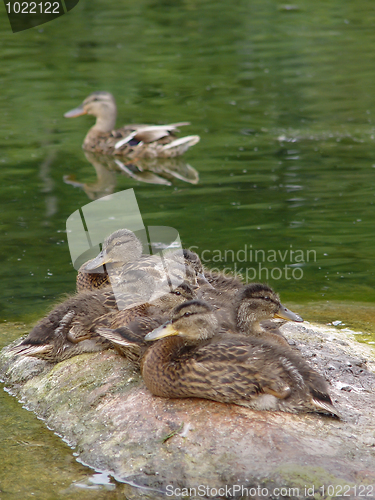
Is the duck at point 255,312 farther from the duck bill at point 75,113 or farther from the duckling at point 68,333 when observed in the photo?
the duck bill at point 75,113

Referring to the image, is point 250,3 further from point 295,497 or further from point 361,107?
point 295,497

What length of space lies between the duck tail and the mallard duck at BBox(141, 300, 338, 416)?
8.09 metres

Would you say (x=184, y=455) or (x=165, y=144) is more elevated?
(x=184, y=455)

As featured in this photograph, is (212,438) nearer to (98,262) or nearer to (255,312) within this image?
(255,312)

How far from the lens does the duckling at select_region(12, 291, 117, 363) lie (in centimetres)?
528

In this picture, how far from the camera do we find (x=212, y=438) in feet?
13.6

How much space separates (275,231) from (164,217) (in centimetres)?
147

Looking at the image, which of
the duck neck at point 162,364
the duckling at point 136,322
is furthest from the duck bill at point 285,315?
the duck neck at point 162,364

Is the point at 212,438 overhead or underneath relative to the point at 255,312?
underneath

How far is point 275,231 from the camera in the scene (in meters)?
9.02

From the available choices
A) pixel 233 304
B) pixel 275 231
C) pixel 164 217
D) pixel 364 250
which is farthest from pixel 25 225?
pixel 233 304

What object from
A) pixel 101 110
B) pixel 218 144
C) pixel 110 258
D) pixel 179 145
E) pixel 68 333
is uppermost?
pixel 110 258

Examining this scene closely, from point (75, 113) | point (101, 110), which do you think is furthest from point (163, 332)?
point (75, 113)

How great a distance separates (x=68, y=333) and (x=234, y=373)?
1549 millimetres
